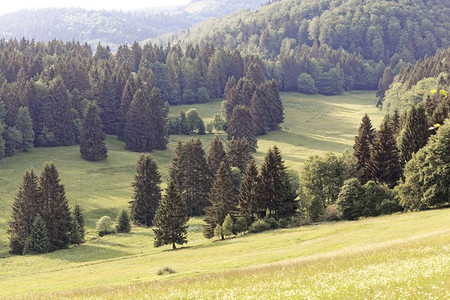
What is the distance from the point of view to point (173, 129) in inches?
7244

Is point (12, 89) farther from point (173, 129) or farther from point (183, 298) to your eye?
point (183, 298)

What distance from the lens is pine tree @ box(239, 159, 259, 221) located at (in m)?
85.9

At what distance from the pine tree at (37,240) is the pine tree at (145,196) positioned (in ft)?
70.0

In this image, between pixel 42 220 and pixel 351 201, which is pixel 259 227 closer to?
pixel 351 201

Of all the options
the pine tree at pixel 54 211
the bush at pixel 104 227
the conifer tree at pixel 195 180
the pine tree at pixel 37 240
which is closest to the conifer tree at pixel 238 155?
the conifer tree at pixel 195 180

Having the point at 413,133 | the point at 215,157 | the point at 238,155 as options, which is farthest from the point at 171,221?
the point at 413,133

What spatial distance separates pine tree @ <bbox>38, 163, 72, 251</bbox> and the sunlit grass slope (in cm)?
402

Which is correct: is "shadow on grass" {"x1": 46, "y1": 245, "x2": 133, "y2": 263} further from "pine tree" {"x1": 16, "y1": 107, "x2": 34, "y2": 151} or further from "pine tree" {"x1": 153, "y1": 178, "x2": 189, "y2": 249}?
"pine tree" {"x1": 16, "y1": 107, "x2": 34, "y2": 151}

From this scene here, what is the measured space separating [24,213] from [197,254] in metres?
39.3

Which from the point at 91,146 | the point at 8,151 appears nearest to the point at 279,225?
the point at 91,146

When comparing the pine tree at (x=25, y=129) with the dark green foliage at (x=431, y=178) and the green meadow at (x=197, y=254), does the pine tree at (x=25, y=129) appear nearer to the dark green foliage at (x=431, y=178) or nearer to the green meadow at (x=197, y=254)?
the green meadow at (x=197, y=254)

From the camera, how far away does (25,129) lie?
493 ft

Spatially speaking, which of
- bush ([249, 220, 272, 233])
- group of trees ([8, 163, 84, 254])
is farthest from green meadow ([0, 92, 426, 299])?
bush ([249, 220, 272, 233])

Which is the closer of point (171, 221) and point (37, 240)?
point (171, 221)
